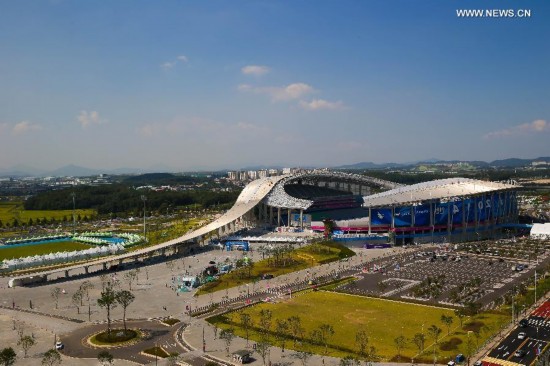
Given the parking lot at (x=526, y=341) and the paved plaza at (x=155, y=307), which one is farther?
the paved plaza at (x=155, y=307)

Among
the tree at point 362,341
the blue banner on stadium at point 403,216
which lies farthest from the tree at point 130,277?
the blue banner on stadium at point 403,216

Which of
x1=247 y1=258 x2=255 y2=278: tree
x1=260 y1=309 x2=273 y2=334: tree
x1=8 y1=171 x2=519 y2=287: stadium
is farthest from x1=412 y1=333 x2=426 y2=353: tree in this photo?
x1=8 y1=171 x2=519 y2=287: stadium

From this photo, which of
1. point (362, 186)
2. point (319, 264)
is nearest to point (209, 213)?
point (362, 186)

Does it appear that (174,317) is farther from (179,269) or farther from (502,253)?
(502,253)

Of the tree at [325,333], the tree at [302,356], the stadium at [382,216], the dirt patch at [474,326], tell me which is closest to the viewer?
the tree at [302,356]

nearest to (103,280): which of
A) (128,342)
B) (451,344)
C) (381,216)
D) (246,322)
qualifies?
(128,342)

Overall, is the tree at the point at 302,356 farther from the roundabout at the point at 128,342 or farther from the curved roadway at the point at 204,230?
the curved roadway at the point at 204,230
